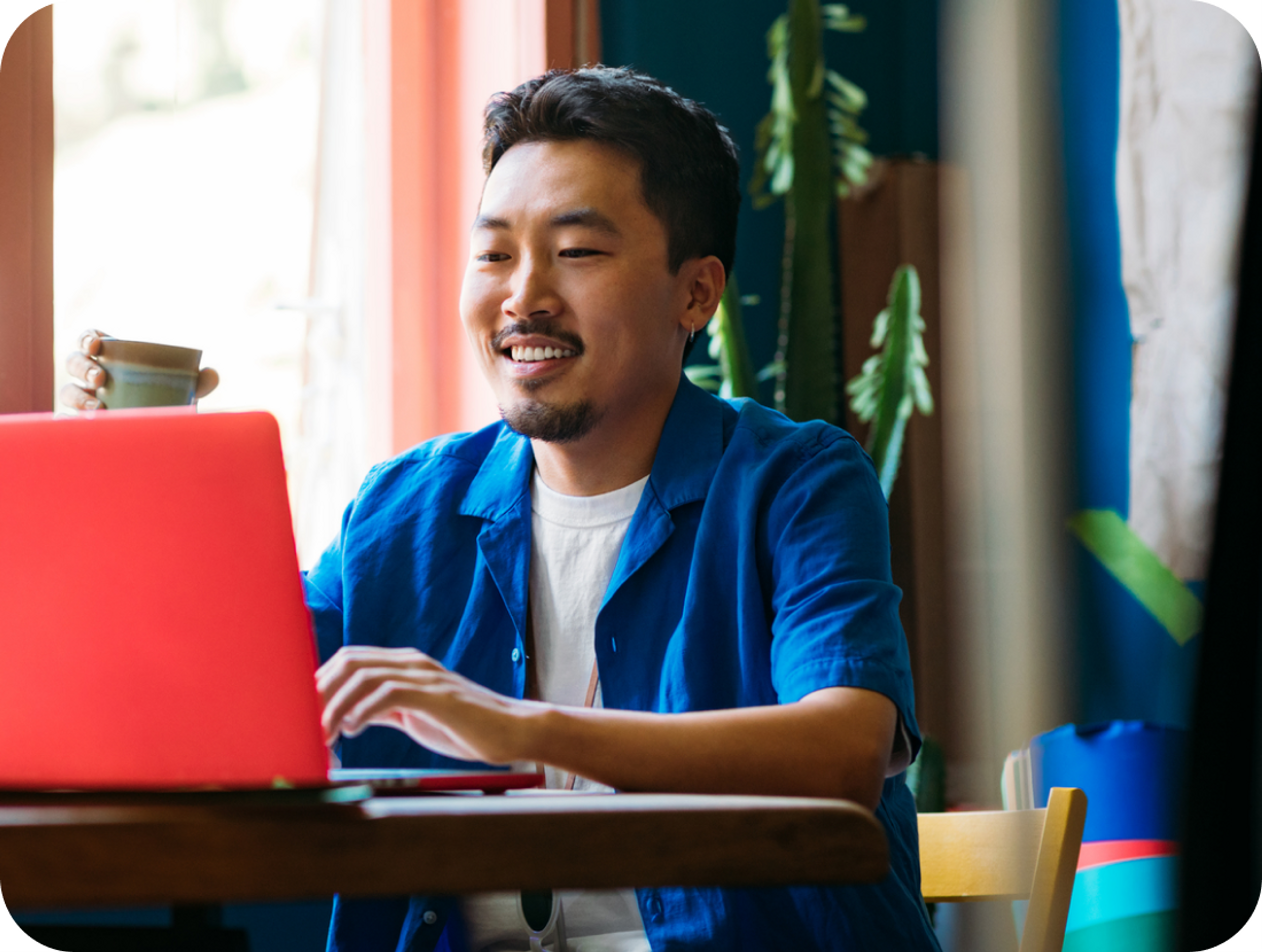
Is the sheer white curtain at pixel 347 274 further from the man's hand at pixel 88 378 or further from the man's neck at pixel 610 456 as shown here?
the man's hand at pixel 88 378

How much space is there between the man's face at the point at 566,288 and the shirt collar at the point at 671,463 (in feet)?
0.19

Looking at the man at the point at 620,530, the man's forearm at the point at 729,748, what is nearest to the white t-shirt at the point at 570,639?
the man at the point at 620,530

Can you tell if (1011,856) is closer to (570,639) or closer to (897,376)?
(570,639)

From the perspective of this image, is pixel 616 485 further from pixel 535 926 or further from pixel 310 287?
pixel 310 287

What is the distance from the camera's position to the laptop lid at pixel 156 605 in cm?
60

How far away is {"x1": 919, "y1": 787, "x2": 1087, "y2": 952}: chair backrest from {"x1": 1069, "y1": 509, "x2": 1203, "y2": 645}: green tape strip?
0.80 meters

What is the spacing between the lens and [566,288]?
126 centimetres

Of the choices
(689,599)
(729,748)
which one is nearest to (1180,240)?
(689,599)

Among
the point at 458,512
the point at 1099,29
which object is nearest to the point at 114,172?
the point at 458,512

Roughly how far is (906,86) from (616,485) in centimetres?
155

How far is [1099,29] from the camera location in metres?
2.19

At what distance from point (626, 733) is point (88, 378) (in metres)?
0.45

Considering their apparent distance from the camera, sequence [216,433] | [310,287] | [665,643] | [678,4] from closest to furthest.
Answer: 1. [216,433]
2. [665,643]
3. [310,287]
4. [678,4]

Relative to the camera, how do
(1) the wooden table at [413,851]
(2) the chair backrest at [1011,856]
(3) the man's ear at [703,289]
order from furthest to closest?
(3) the man's ear at [703,289] → (2) the chair backrest at [1011,856] → (1) the wooden table at [413,851]
